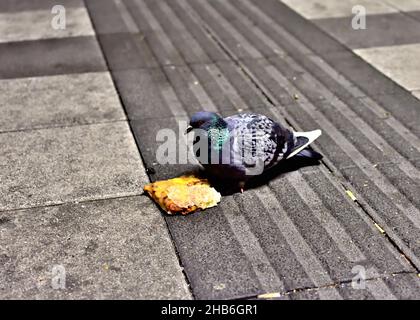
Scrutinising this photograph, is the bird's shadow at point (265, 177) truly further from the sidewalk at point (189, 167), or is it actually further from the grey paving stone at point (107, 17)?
the grey paving stone at point (107, 17)

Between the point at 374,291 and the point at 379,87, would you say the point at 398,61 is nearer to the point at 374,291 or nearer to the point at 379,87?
the point at 379,87

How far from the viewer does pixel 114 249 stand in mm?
4477

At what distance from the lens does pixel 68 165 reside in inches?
223

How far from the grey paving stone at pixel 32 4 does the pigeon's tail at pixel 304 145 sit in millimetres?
7029

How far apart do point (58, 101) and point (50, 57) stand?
1.64m

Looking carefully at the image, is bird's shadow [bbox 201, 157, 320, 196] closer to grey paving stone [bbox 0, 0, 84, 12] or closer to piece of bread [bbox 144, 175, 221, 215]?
piece of bread [bbox 144, 175, 221, 215]

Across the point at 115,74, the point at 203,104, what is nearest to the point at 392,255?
the point at 203,104

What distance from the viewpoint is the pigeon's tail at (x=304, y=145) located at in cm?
525

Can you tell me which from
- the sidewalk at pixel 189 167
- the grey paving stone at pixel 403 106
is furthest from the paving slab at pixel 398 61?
the grey paving stone at pixel 403 106

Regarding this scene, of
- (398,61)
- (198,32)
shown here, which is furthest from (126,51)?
(398,61)

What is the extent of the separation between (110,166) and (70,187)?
0.52 meters
